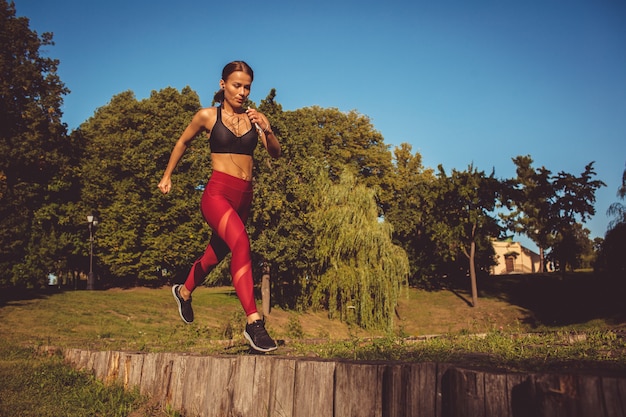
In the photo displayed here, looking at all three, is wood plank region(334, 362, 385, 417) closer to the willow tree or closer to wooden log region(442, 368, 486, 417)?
wooden log region(442, 368, 486, 417)

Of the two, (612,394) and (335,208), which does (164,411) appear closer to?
(612,394)

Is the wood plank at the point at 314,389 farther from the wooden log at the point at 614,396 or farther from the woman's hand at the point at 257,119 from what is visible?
the woman's hand at the point at 257,119

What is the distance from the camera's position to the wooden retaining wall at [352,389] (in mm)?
2135

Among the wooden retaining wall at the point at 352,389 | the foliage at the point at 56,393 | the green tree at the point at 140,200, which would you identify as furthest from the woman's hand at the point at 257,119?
the green tree at the point at 140,200

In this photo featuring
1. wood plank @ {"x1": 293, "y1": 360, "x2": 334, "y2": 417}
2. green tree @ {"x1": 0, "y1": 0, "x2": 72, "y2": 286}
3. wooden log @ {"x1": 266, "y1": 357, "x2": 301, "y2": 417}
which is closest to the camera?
wood plank @ {"x1": 293, "y1": 360, "x2": 334, "y2": 417}

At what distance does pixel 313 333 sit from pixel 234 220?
17039 mm

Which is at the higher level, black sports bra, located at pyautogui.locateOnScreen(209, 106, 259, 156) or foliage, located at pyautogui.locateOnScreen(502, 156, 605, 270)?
foliage, located at pyautogui.locateOnScreen(502, 156, 605, 270)

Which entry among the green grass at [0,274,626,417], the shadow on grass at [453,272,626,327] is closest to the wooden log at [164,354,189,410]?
the green grass at [0,274,626,417]

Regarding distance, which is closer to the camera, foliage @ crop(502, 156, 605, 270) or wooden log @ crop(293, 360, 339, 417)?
wooden log @ crop(293, 360, 339, 417)

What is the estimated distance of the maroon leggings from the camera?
4680 millimetres

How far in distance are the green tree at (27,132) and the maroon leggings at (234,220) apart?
19.7m

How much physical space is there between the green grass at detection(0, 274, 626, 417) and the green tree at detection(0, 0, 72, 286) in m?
1.85

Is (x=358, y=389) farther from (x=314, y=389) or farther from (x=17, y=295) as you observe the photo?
(x=17, y=295)

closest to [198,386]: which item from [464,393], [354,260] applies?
[464,393]
